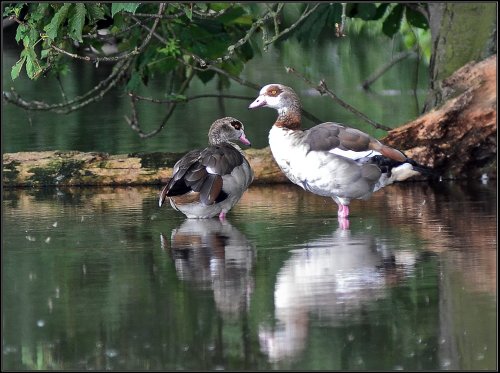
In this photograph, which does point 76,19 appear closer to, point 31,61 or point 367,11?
point 31,61

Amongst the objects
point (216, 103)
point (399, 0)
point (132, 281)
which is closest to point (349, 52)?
point (216, 103)

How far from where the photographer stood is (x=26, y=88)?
92.0 ft

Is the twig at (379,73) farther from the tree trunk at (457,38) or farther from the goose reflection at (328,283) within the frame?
the goose reflection at (328,283)

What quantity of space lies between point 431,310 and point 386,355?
1096 mm

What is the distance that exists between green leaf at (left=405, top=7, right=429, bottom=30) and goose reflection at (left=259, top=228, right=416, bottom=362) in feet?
19.6

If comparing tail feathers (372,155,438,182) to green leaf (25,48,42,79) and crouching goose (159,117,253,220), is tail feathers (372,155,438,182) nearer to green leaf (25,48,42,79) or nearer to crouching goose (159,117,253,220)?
crouching goose (159,117,253,220)

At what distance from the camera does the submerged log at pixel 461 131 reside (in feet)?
44.6

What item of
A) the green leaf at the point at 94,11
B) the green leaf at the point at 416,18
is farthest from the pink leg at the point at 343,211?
the green leaf at the point at 416,18

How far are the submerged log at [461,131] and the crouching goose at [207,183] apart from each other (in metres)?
2.26

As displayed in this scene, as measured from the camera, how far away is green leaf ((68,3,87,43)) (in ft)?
39.4

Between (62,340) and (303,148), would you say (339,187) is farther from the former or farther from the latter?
(62,340)

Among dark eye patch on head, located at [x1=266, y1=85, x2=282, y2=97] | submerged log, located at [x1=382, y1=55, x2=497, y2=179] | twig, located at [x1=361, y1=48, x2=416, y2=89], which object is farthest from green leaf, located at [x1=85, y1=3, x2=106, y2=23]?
twig, located at [x1=361, y1=48, x2=416, y2=89]

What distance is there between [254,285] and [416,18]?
27.3 ft

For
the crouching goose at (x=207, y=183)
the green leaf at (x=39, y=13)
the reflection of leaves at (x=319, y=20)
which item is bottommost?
the crouching goose at (x=207, y=183)
